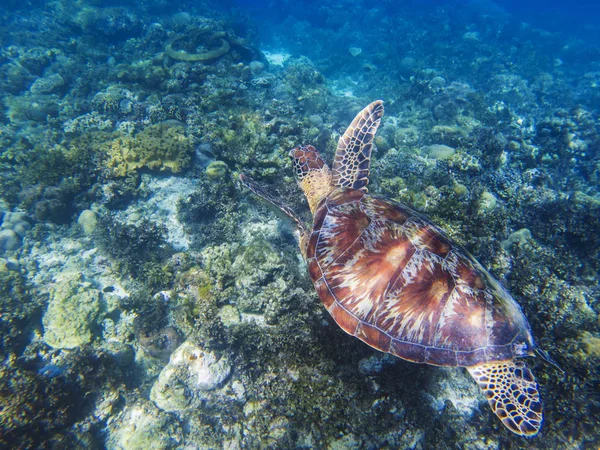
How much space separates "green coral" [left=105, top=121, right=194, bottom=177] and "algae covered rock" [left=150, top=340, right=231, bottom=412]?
392 cm

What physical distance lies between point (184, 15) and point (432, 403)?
22.8 meters

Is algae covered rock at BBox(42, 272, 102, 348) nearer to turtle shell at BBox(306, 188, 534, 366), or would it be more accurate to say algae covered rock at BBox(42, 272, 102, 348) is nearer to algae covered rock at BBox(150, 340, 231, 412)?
algae covered rock at BBox(150, 340, 231, 412)

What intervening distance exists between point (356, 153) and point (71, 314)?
200 inches

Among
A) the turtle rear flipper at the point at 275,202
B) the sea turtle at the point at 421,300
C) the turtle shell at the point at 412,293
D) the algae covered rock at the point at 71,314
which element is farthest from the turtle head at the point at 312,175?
the algae covered rock at the point at 71,314

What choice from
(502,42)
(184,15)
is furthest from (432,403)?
(502,42)

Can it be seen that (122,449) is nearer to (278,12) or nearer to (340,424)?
(340,424)

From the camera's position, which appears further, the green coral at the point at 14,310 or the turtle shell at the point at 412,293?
the green coral at the point at 14,310

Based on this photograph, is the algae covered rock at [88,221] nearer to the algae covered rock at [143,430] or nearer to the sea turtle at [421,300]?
the algae covered rock at [143,430]

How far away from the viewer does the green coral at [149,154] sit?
5473 mm

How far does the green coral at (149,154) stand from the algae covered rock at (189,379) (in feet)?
12.9

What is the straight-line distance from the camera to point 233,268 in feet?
12.3

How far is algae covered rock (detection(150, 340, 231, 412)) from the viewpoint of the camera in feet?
11.0

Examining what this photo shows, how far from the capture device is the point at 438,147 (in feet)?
20.9

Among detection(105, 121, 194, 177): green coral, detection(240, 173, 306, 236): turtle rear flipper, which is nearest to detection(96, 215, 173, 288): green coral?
detection(105, 121, 194, 177): green coral
